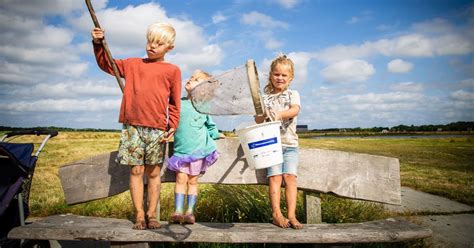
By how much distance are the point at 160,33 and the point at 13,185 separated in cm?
190

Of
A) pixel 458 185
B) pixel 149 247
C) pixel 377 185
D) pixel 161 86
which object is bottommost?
pixel 458 185

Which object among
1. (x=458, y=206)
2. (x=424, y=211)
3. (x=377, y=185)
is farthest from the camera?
(x=458, y=206)

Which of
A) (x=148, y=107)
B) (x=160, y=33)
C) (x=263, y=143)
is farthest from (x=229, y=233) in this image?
(x=160, y=33)

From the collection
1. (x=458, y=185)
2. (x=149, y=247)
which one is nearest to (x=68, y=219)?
(x=149, y=247)

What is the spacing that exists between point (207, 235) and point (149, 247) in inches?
22.6

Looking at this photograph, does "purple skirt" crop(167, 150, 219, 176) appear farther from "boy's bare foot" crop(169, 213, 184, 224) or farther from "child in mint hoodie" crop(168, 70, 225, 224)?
"boy's bare foot" crop(169, 213, 184, 224)

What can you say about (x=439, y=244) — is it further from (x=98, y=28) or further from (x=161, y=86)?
(x=98, y=28)

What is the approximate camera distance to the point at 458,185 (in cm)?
828

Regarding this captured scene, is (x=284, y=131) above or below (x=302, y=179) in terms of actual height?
above

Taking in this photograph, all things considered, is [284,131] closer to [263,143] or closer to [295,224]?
[263,143]

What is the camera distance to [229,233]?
8.42ft

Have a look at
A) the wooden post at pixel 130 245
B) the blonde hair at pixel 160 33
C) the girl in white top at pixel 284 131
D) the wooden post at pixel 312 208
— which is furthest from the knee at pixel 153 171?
the wooden post at pixel 312 208

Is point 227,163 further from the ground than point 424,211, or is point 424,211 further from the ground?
point 227,163

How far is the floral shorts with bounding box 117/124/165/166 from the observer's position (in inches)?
111
